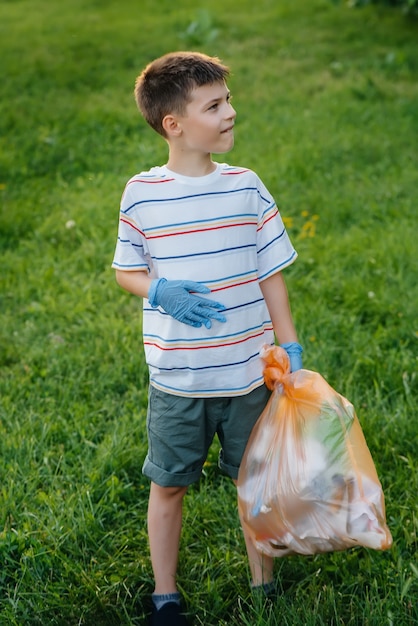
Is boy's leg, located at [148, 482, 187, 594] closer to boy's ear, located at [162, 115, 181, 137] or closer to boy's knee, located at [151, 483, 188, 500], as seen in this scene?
boy's knee, located at [151, 483, 188, 500]

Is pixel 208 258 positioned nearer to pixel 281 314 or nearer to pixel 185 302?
pixel 185 302

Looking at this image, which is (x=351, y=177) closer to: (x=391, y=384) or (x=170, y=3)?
(x=391, y=384)

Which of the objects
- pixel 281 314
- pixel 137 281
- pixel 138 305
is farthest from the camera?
pixel 138 305

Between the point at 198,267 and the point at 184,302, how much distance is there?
110 mm

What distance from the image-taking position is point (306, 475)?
2.01 metres

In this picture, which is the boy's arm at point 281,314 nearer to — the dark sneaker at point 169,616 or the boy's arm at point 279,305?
the boy's arm at point 279,305

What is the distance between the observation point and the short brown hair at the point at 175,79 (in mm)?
2051

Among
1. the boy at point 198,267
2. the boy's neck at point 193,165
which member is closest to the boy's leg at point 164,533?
the boy at point 198,267

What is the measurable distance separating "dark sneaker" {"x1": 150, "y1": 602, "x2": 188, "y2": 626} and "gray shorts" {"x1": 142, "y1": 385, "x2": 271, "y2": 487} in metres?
0.36

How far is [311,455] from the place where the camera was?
2.03m

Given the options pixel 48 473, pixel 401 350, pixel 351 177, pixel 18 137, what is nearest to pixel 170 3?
pixel 18 137

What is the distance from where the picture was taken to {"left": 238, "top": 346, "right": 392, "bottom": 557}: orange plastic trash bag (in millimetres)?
1989

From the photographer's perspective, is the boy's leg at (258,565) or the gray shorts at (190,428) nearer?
the gray shorts at (190,428)

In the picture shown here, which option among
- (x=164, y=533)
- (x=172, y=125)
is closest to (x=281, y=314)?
(x=172, y=125)
